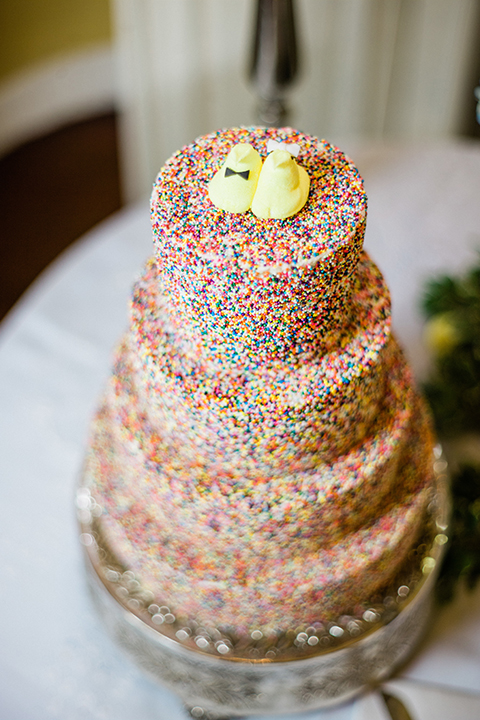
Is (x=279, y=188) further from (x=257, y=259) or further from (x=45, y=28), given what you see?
(x=45, y=28)

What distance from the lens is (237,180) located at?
627mm

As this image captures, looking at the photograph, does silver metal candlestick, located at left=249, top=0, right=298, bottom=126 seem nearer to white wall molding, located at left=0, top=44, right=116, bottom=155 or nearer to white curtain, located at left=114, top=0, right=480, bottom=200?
white curtain, located at left=114, top=0, right=480, bottom=200

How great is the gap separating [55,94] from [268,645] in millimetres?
2819

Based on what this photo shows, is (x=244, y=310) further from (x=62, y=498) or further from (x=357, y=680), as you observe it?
(x=62, y=498)

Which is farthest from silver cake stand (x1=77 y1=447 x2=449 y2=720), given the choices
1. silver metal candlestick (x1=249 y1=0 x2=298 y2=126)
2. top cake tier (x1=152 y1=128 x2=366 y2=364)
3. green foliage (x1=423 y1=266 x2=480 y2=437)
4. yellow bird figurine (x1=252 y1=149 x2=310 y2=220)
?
silver metal candlestick (x1=249 y1=0 x2=298 y2=126)

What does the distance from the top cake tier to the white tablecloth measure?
1.90 ft

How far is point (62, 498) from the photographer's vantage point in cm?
125

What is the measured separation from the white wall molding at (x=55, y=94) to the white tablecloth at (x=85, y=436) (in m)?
1.65

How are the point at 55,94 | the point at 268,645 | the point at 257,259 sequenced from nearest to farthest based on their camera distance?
1. the point at 257,259
2. the point at 268,645
3. the point at 55,94

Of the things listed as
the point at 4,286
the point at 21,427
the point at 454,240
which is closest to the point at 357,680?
the point at 21,427

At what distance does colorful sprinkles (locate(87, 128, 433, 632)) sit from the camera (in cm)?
64

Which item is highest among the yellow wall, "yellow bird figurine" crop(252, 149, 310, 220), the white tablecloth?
"yellow bird figurine" crop(252, 149, 310, 220)

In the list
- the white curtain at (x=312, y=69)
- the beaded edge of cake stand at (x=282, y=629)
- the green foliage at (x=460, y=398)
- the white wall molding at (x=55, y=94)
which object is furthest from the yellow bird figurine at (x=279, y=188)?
the white wall molding at (x=55, y=94)

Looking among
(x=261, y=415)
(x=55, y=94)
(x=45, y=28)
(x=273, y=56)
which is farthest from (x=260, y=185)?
(x=55, y=94)
